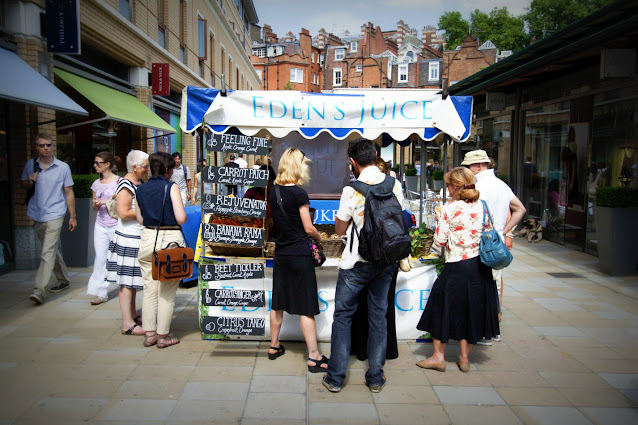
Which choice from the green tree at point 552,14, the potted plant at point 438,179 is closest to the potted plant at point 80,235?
the potted plant at point 438,179

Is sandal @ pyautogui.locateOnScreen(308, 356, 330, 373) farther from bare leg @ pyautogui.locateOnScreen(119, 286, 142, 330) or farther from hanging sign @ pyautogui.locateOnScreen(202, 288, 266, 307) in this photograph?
bare leg @ pyautogui.locateOnScreen(119, 286, 142, 330)

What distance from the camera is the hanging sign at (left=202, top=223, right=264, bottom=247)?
464cm

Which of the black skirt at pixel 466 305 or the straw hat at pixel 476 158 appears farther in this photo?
the straw hat at pixel 476 158

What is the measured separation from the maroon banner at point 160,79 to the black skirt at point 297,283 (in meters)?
11.6

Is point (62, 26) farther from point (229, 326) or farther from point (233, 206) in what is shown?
point (229, 326)

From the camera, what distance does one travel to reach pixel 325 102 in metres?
4.97

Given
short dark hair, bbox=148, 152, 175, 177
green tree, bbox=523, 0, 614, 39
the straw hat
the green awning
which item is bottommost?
short dark hair, bbox=148, 152, 175, 177

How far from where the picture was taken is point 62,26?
27.6 feet

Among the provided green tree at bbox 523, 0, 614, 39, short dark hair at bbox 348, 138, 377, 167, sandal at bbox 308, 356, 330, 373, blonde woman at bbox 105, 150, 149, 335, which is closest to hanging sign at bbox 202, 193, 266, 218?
blonde woman at bbox 105, 150, 149, 335

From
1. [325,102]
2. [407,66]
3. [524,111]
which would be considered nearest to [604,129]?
[524,111]

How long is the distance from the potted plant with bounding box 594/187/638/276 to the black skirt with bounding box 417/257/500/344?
463 cm

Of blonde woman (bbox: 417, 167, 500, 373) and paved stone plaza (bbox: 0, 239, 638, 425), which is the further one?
blonde woman (bbox: 417, 167, 500, 373)

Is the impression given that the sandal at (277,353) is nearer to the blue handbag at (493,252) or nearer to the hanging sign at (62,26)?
the blue handbag at (493,252)

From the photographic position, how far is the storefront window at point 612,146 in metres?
8.76
